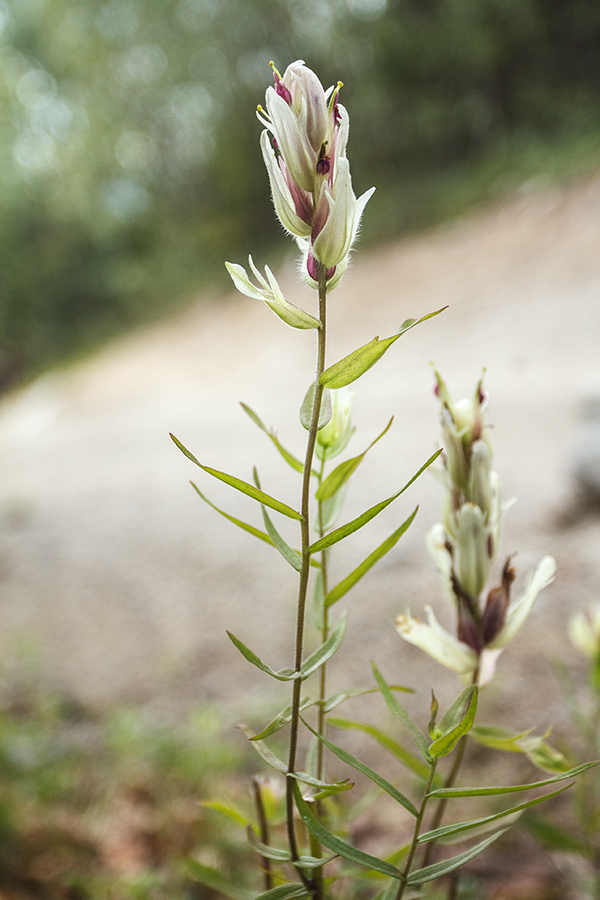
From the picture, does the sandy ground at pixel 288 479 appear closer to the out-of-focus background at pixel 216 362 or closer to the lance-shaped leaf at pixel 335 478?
the out-of-focus background at pixel 216 362

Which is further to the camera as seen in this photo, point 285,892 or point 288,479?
point 288,479

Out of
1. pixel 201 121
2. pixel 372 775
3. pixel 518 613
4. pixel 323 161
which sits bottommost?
pixel 372 775

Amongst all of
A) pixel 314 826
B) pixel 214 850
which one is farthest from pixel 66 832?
pixel 314 826

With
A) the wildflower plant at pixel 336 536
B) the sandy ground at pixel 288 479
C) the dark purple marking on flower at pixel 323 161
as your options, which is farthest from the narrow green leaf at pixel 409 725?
the sandy ground at pixel 288 479

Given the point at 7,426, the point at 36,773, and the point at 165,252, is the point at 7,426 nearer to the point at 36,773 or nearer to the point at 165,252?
the point at 165,252

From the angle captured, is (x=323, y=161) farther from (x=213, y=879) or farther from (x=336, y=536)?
(x=213, y=879)

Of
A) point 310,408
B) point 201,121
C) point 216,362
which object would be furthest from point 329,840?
point 201,121
